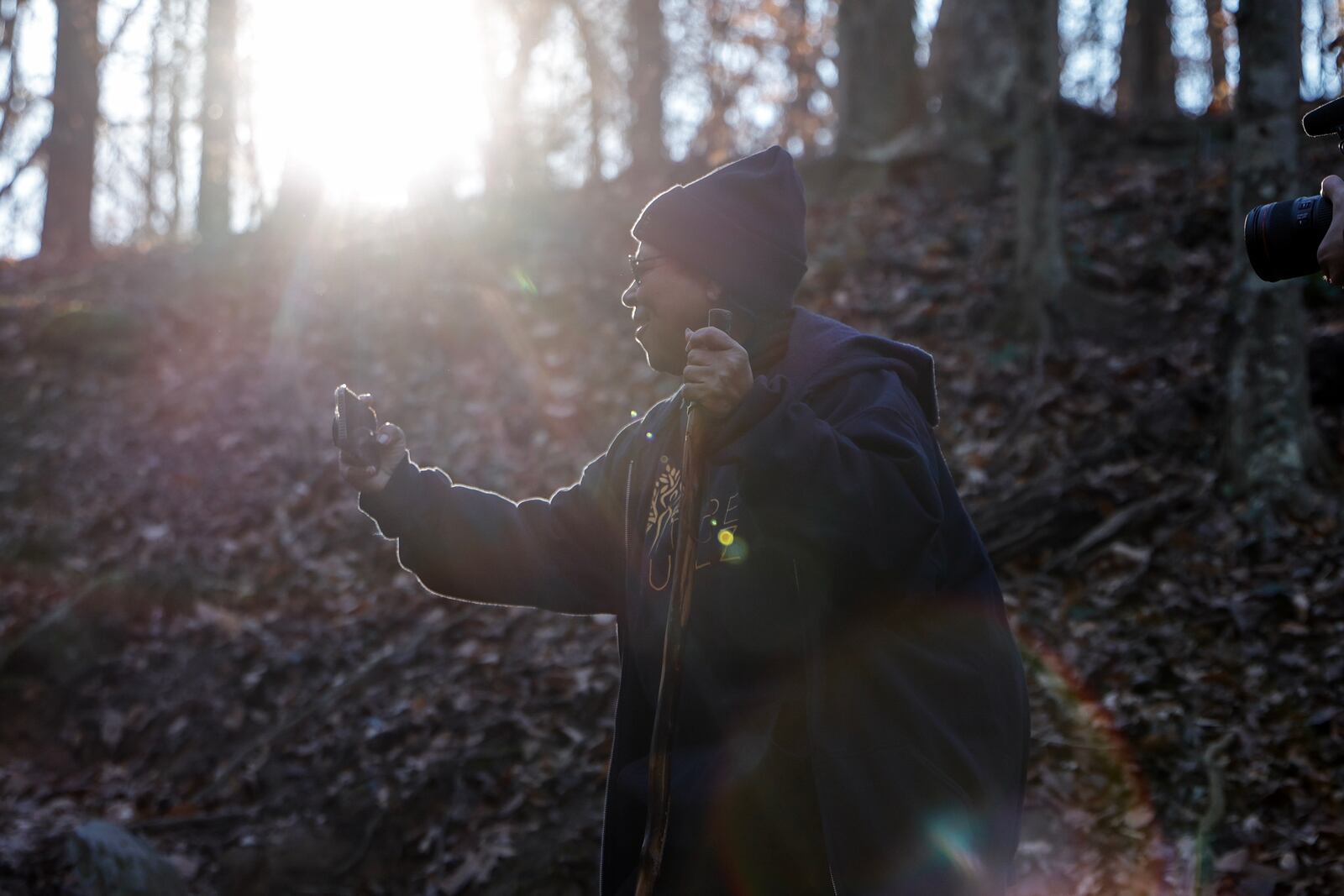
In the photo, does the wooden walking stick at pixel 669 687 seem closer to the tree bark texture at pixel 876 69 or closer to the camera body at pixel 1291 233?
the camera body at pixel 1291 233

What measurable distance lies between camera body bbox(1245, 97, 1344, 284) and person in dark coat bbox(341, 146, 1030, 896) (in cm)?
83

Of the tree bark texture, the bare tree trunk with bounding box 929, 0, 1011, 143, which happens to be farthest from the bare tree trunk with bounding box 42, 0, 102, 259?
the bare tree trunk with bounding box 929, 0, 1011, 143

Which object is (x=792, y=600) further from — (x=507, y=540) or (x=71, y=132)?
(x=71, y=132)

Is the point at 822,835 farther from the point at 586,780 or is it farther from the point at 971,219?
the point at 971,219

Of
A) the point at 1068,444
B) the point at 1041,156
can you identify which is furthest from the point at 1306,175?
the point at 1068,444

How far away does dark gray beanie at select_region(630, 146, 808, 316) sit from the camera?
131 inches

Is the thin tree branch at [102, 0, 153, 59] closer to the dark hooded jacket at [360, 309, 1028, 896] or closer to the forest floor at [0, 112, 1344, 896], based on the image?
the forest floor at [0, 112, 1344, 896]

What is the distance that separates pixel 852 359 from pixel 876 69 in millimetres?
13561

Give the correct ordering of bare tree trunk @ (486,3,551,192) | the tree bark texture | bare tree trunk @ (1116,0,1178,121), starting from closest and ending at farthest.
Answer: the tree bark texture < bare tree trunk @ (1116,0,1178,121) < bare tree trunk @ (486,3,551,192)

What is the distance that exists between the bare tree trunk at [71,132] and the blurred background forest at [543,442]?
55mm

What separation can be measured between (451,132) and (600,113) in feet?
22.6

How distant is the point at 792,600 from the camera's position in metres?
2.99

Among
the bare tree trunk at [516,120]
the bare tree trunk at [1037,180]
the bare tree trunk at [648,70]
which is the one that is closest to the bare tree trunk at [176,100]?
the bare tree trunk at [516,120]

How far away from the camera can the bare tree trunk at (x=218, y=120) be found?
48.3 ft
